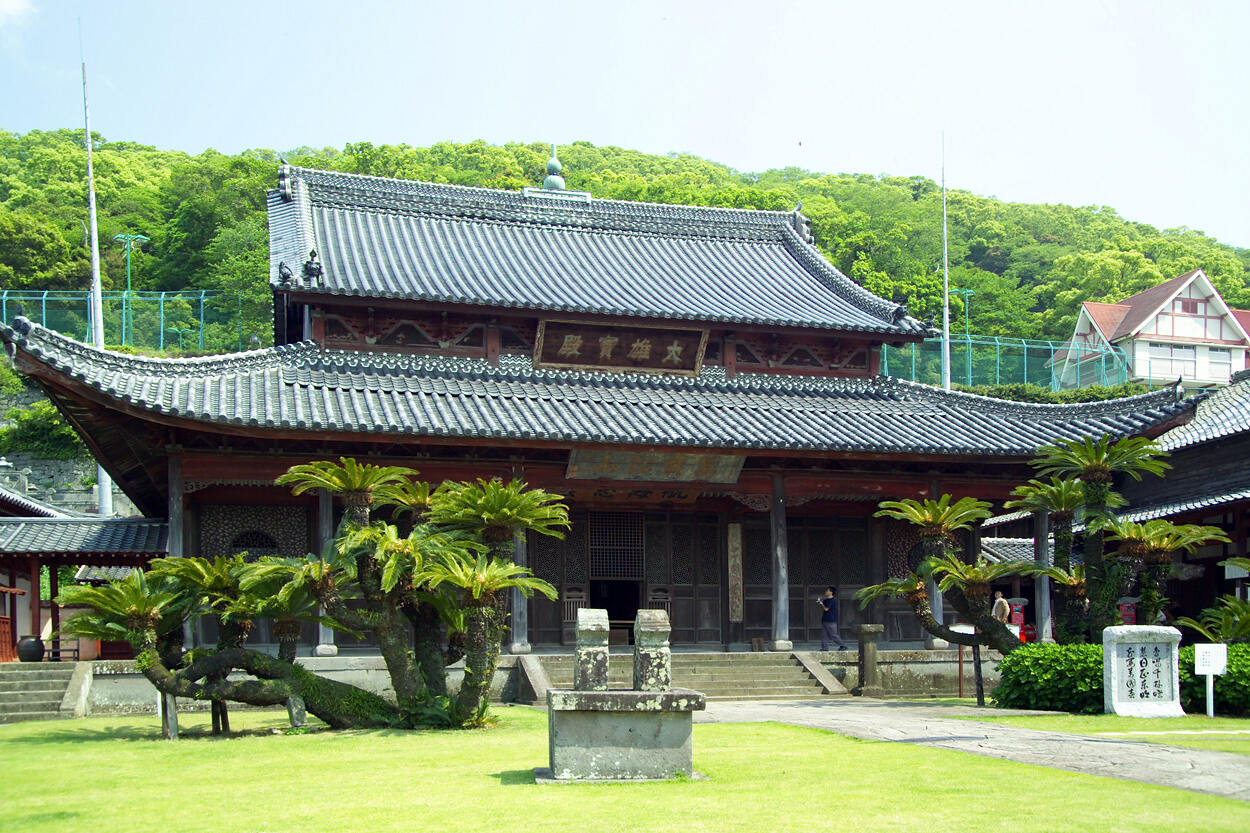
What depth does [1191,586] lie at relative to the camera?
30.1 metres

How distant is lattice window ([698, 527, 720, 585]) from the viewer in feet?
83.6

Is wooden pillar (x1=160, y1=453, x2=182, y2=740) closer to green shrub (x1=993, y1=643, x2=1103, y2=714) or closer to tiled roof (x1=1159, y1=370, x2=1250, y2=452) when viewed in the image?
green shrub (x1=993, y1=643, x2=1103, y2=714)

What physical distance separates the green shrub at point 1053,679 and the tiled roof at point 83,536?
1514 cm

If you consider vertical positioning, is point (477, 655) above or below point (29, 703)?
above

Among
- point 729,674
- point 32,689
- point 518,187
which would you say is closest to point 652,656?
point 729,674

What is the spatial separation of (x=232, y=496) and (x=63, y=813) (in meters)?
13.8

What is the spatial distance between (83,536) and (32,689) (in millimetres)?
4502

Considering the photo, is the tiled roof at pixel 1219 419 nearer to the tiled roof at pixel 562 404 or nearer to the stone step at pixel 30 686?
the tiled roof at pixel 562 404

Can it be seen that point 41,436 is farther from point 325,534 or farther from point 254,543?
point 325,534

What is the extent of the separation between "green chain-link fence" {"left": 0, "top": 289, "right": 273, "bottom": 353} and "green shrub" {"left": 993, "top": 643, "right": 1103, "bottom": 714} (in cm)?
4063

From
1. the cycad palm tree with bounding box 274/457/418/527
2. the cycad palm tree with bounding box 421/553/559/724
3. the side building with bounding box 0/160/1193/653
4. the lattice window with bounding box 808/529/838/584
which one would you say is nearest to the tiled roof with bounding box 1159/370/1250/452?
the side building with bounding box 0/160/1193/653

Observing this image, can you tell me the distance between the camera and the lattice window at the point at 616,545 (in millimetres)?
24969

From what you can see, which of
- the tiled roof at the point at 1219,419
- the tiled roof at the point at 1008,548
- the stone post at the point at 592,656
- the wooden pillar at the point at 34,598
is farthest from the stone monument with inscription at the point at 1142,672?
the wooden pillar at the point at 34,598

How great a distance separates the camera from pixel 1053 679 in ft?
57.6
